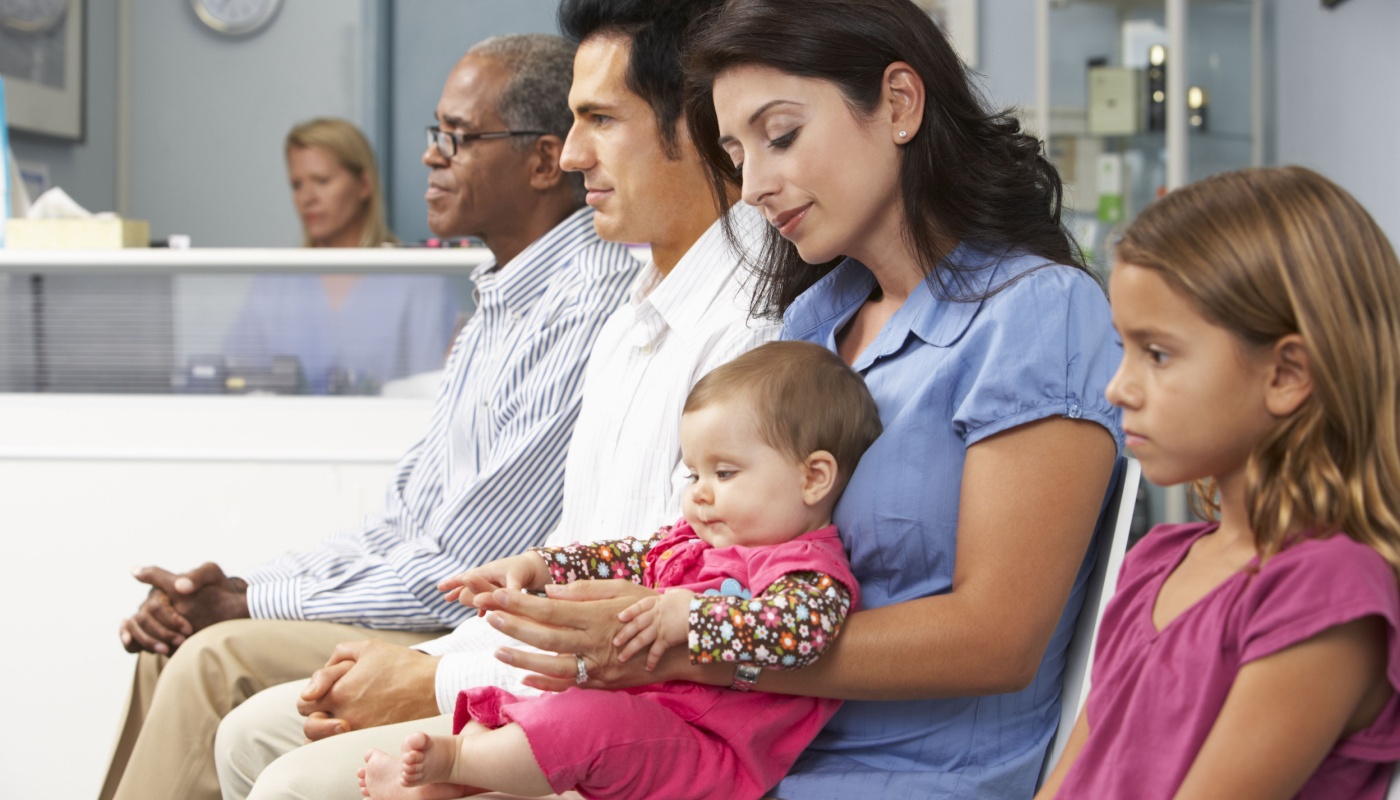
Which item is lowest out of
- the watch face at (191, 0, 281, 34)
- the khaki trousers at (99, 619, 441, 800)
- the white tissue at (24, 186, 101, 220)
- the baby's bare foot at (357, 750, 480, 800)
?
the khaki trousers at (99, 619, 441, 800)

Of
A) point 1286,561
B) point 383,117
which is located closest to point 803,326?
point 1286,561

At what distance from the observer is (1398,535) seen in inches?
30.8

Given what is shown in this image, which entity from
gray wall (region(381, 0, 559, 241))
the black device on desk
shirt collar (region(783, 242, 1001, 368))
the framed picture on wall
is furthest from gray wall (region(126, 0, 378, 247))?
shirt collar (region(783, 242, 1001, 368))

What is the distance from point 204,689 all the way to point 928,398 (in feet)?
3.94

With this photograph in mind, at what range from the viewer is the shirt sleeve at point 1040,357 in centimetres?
108

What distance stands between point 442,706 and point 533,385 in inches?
23.2

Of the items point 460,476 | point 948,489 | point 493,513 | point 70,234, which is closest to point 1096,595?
point 948,489

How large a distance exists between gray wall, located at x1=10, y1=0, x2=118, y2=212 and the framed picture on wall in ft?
0.27

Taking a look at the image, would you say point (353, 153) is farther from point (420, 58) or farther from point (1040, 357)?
point (1040, 357)

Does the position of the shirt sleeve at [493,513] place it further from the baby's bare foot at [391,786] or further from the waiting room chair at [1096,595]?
the waiting room chair at [1096,595]

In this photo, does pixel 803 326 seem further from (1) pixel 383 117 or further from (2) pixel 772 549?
(1) pixel 383 117

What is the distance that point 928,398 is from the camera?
114 centimetres

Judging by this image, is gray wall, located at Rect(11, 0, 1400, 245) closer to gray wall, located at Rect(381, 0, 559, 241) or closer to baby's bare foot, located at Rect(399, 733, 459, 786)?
gray wall, located at Rect(381, 0, 559, 241)

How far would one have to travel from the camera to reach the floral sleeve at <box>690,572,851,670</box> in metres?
1.03
